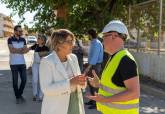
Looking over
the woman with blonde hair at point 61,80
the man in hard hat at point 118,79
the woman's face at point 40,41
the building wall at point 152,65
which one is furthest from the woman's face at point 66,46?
the building wall at point 152,65

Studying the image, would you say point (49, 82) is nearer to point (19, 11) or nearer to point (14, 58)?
point (14, 58)

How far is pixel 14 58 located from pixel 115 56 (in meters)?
7.49

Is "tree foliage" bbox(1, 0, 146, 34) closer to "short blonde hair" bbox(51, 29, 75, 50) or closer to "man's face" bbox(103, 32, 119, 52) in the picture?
"short blonde hair" bbox(51, 29, 75, 50)

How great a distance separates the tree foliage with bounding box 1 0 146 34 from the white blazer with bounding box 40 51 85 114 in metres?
15.6

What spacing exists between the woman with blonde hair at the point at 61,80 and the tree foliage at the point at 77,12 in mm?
15463

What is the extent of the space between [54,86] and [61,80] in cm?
12

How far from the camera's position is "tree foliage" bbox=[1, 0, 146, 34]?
2077 cm

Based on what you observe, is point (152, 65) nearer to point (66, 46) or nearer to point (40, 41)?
point (40, 41)

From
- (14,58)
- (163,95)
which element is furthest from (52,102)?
(163,95)

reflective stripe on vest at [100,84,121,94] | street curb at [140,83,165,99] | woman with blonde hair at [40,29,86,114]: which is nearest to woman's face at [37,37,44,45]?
street curb at [140,83,165,99]

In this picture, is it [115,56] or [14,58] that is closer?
[115,56]

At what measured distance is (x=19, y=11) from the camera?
22.5 meters

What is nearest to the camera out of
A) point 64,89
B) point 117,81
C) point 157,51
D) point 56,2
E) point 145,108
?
point 117,81

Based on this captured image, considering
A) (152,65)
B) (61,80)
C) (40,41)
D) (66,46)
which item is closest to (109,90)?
(61,80)
